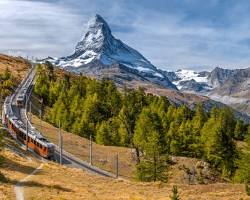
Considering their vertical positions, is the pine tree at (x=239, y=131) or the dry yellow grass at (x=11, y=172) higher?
the pine tree at (x=239, y=131)

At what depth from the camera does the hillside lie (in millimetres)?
52769

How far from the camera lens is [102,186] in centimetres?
6456

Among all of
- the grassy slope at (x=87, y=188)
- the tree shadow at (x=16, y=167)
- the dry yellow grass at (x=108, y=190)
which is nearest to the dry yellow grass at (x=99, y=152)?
the tree shadow at (x=16, y=167)

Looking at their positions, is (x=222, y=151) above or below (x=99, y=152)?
above

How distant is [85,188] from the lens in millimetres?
60656

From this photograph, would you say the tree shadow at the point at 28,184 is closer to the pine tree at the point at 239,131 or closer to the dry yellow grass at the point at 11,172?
the dry yellow grass at the point at 11,172

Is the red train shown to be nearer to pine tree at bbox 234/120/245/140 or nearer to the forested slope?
the forested slope

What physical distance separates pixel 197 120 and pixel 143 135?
45.1 meters

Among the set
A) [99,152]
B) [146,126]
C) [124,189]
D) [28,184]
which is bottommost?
[99,152]

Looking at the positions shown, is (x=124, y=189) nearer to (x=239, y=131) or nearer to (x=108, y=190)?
(x=108, y=190)

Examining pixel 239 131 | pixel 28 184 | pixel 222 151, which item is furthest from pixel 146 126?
pixel 239 131

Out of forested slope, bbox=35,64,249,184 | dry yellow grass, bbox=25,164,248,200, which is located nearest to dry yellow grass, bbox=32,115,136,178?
forested slope, bbox=35,64,249,184

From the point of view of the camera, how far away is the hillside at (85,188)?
5277cm

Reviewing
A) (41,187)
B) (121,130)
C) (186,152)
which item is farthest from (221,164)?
(41,187)
